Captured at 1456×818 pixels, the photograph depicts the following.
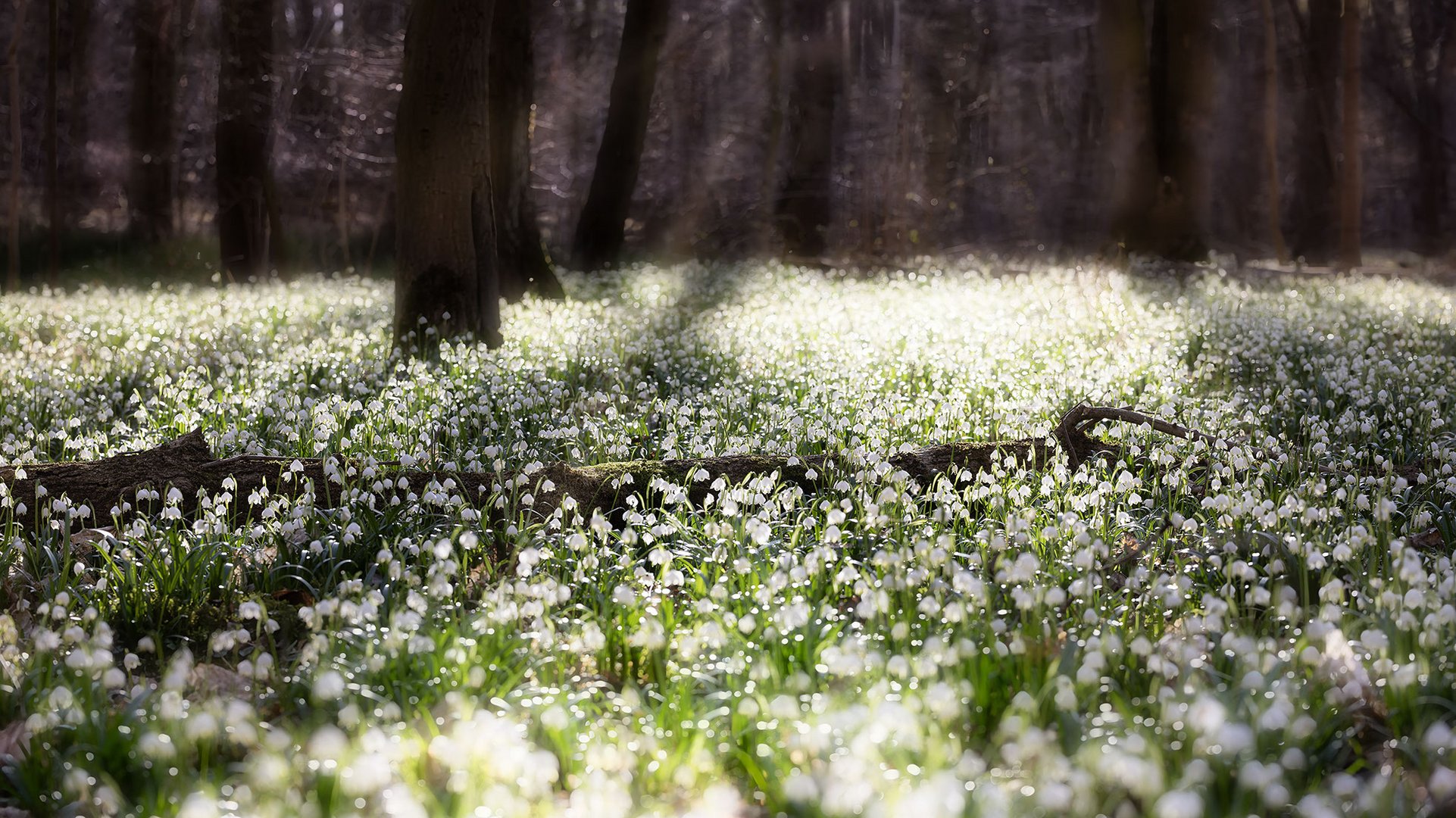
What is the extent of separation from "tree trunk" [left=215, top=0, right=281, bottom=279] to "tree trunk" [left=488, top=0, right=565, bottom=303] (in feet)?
18.1

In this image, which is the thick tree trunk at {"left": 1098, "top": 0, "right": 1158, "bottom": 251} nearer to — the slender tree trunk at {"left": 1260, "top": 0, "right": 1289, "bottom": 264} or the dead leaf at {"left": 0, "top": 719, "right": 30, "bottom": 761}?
the slender tree trunk at {"left": 1260, "top": 0, "right": 1289, "bottom": 264}

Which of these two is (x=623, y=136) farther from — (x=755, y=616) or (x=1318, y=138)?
(x=755, y=616)

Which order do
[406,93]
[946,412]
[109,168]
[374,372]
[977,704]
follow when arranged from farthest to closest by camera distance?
[109,168]
[406,93]
[374,372]
[946,412]
[977,704]

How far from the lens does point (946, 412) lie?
6348 mm

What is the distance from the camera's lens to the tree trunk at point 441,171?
31.2ft

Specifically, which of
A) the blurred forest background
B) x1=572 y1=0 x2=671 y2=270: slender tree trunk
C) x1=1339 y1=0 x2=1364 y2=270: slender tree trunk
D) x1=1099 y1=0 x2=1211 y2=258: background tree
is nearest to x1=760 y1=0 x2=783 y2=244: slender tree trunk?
the blurred forest background

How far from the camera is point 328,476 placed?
15.0 feet

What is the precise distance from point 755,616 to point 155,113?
82.6ft

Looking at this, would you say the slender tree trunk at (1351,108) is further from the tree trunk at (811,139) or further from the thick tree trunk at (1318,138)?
the tree trunk at (811,139)

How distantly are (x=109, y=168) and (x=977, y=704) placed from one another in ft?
130

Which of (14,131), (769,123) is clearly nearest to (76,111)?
(14,131)

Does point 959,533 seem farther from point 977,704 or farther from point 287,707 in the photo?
point 287,707

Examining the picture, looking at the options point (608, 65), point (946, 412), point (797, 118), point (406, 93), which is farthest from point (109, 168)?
point (946, 412)

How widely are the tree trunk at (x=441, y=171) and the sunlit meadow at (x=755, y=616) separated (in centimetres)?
214
